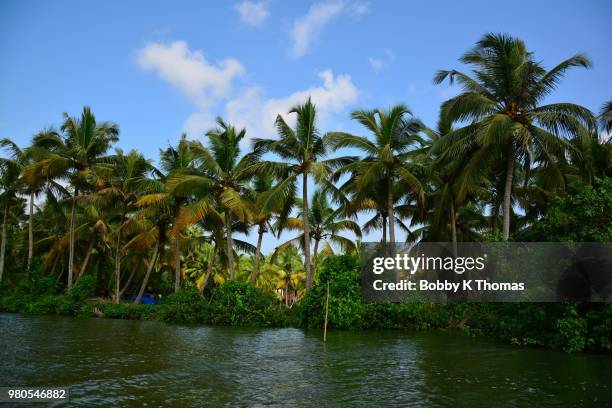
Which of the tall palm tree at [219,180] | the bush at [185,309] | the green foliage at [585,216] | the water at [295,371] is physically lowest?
→ the water at [295,371]

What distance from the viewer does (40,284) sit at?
3406cm

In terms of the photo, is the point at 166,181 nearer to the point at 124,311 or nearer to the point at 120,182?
the point at 120,182

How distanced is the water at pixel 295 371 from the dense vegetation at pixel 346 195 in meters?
4.42

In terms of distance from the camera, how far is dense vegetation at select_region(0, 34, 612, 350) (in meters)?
18.9

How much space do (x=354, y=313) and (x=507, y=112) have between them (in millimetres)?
11601

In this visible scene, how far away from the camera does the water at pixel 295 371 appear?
30.5 ft

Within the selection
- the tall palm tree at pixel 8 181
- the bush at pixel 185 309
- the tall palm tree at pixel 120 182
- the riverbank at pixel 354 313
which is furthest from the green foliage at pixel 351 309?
the tall palm tree at pixel 8 181

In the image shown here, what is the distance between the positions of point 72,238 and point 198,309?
38.9 ft

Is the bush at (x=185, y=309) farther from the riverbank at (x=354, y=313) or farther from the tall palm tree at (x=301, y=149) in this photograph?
the tall palm tree at (x=301, y=149)

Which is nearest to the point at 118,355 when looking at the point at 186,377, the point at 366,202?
the point at 186,377

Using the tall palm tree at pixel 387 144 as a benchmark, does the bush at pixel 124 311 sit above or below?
below

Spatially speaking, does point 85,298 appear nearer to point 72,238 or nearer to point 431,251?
point 72,238

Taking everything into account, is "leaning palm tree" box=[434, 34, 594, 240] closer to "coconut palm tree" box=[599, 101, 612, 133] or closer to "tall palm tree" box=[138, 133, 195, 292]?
"coconut palm tree" box=[599, 101, 612, 133]

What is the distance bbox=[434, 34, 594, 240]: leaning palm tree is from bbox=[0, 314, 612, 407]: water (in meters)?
6.95
